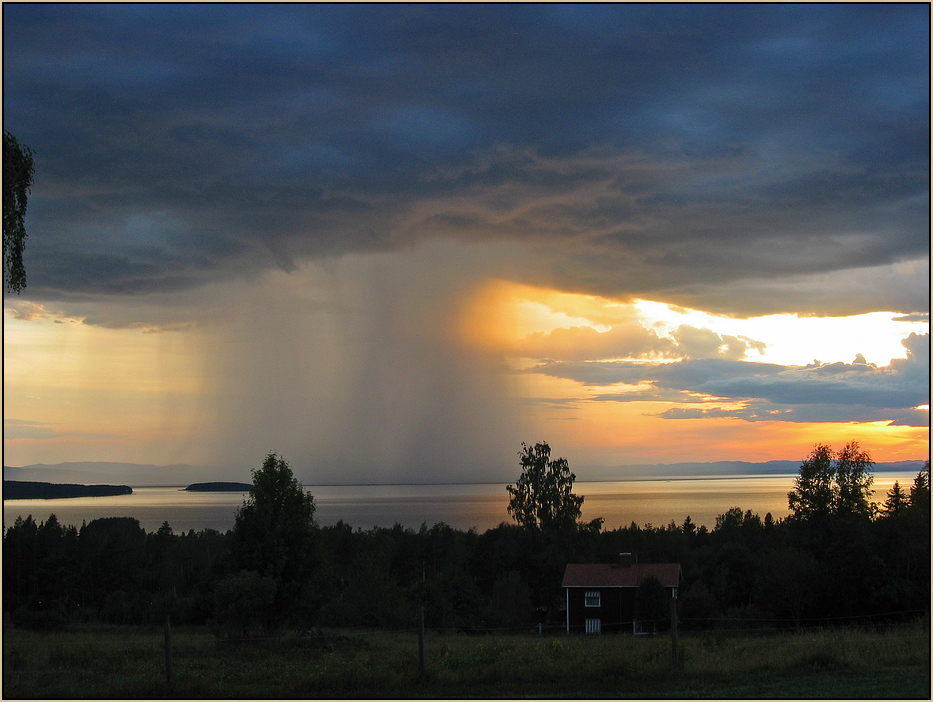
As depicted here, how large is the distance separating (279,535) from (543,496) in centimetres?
4018

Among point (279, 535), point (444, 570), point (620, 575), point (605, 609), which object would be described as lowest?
point (444, 570)

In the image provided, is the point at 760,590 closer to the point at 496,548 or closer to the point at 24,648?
the point at 496,548

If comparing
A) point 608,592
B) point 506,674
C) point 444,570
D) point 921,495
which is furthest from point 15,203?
point 921,495

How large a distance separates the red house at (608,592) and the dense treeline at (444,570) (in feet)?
7.07

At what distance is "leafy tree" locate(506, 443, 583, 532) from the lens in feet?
212

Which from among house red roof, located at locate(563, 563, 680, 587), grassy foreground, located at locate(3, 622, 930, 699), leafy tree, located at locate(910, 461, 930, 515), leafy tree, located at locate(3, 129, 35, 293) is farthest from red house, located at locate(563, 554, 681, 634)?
leafy tree, located at locate(3, 129, 35, 293)

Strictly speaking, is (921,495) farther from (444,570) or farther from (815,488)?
(444,570)

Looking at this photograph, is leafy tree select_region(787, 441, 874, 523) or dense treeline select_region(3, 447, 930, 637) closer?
dense treeline select_region(3, 447, 930, 637)

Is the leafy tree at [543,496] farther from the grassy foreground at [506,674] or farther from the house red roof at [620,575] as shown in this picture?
the grassy foreground at [506,674]

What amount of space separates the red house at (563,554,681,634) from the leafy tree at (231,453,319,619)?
21.4 m

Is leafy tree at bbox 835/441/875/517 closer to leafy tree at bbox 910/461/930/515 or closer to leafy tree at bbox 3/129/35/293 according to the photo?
leafy tree at bbox 910/461/930/515

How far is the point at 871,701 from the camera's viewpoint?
11578mm

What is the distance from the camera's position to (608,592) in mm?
44250

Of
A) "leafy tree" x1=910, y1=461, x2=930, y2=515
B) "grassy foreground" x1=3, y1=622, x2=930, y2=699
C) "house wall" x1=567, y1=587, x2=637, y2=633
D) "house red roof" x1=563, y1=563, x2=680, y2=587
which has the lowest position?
"house wall" x1=567, y1=587, x2=637, y2=633
